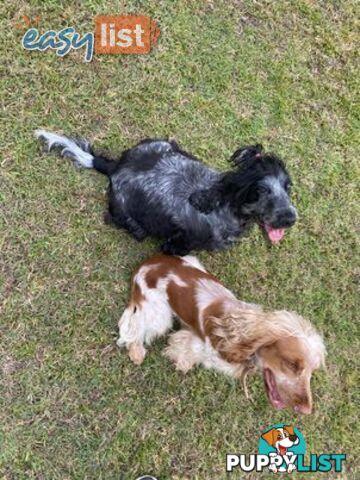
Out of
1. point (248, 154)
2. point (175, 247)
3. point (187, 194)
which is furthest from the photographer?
point (175, 247)

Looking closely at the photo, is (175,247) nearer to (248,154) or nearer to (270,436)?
(248,154)

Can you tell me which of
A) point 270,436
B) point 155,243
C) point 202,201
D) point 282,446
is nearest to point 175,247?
point 155,243

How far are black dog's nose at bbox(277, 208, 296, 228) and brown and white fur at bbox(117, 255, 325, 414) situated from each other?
1.91ft

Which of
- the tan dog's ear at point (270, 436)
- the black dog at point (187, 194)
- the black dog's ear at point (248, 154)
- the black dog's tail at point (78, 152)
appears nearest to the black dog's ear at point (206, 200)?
the black dog at point (187, 194)

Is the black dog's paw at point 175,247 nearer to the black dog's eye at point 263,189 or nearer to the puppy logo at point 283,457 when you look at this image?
the black dog's eye at point 263,189

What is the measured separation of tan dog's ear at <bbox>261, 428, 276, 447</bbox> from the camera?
395 cm

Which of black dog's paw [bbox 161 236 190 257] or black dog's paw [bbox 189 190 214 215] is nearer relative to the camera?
black dog's paw [bbox 189 190 214 215]

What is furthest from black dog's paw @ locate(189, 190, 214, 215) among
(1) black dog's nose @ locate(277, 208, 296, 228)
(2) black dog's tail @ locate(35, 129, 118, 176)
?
(2) black dog's tail @ locate(35, 129, 118, 176)

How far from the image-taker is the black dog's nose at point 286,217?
3146 millimetres

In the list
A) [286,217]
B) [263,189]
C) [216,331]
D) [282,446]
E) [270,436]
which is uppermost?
[263,189]

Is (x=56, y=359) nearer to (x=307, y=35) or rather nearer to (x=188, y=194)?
(x=188, y=194)

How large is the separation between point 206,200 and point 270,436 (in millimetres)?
2089

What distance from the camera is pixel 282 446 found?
4.06 m

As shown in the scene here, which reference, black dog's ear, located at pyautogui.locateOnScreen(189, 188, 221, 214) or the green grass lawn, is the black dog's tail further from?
black dog's ear, located at pyautogui.locateOnScreen(189, 188, 221, 214)
